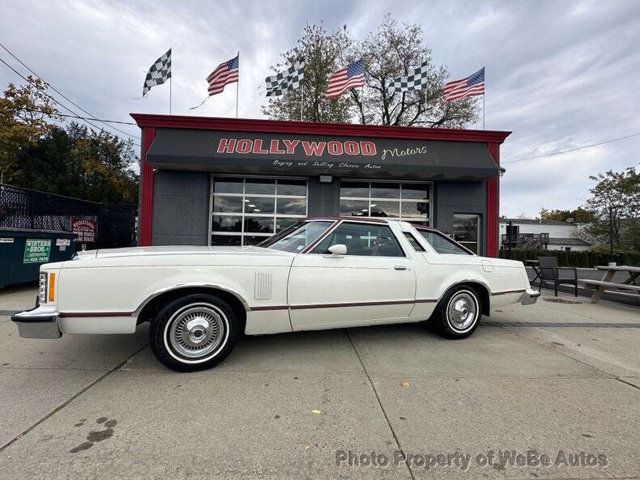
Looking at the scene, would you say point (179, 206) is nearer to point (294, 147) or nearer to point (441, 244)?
point (294, 147)

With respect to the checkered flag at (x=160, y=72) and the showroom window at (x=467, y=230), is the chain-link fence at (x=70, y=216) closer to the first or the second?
the checkered flag at (x=160, y=72)

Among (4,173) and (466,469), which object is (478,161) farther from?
(4,173)

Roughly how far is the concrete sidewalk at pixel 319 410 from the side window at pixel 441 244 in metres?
1.24

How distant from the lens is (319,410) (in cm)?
272

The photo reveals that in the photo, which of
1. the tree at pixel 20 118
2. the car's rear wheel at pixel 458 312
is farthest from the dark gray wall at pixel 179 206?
the tree at pixel 20 118

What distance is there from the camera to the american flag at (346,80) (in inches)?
477

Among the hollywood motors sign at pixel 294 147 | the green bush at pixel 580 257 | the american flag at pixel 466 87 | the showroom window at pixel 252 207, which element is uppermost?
the american flag at pixel 466 87

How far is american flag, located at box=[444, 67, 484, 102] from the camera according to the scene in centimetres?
1211

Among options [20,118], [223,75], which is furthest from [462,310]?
[20,118]

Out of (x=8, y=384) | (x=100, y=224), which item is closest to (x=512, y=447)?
(x=8, y=384)

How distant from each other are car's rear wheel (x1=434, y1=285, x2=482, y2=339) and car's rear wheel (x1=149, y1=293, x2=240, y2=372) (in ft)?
8.48

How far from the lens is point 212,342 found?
347 centimetres

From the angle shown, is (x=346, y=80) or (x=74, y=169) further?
(x=74, y=169)

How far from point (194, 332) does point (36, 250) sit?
6948 millimetres
